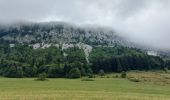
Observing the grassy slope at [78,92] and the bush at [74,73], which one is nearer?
the grassy slope at [78,92]

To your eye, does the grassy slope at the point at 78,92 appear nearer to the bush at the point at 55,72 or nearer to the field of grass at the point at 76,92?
the field of grass at the point at 76,92

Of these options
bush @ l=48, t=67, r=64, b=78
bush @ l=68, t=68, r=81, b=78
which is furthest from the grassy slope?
bush @ l=48, t=67, r=64, b=78

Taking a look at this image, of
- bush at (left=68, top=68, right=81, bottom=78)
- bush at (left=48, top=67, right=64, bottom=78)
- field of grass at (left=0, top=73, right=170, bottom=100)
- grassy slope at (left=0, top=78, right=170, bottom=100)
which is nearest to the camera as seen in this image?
field of grass at (left=0, top=73, right=170, bottom=100)

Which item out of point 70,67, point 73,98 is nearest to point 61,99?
point 73,98

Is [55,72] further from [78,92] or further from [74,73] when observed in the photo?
[78,92]

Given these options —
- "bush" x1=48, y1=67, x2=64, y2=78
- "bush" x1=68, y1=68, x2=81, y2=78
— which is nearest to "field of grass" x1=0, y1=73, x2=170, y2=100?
"bush" x1=68, y1=68, x2=81, y2=78

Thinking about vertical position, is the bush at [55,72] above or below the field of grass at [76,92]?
below

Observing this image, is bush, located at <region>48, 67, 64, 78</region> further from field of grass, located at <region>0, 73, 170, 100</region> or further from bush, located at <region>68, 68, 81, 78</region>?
field of grass, located at <region>0, 73, 170, 100</region>

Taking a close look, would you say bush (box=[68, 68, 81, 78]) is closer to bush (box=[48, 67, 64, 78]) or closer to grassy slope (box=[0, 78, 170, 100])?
bush (box=[48, 67, 64, 78])

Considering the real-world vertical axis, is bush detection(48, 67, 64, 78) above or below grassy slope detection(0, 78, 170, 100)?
below

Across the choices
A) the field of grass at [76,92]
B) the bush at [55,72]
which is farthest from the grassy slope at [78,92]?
the bush at [55,72]

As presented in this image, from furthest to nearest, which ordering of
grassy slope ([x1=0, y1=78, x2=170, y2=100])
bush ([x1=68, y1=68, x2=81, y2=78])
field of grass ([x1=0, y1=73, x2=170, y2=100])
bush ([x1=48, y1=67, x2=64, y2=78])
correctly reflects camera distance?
bush ([x1=48, y1=67, x2=64, y2=78]) < bush ([x1=68, y1=68, x2=81, y2=78]) < grassy slope ([x1=0, y1=78, x2=170, y2=100]) < field of grass ([x1=0, y1=73, x2=170, y2=100])

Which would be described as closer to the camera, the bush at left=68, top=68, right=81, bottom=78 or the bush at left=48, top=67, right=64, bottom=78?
the bush at left=68, top=68, right=81, bottom=78

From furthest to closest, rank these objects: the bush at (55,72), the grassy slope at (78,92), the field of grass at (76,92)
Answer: the bush at (55,72) < the grassy slope at (78,92) < the field of grass at (76,92)
